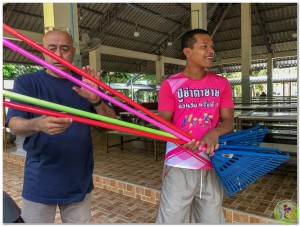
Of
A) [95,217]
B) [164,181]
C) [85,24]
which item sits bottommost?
[95,217]

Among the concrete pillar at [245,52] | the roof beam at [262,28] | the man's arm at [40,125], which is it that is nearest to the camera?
the man's arm at [40,125]

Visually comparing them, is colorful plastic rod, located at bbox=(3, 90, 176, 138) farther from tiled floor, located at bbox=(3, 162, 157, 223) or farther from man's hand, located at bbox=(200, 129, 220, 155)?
tiled floor, located at bbox=(3, 162, 157, 223)

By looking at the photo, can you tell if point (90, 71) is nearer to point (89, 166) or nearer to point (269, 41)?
point (89, 166)

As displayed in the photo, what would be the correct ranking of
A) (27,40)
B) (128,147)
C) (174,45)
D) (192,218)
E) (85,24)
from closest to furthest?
1. (27,40)
2. (192,218)
3. (128,147)
4. (85,24)
5. (174,45)

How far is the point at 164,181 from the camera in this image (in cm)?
156

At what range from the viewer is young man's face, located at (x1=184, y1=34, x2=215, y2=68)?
1508mm

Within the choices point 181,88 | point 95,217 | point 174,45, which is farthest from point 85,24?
point 181,88

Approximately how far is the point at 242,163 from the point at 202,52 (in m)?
0.65

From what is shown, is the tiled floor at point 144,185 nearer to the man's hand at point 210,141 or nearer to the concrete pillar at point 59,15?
the man's hand at point 210,141

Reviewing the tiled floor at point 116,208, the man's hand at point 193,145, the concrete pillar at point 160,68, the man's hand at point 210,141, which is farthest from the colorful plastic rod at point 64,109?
the concrete pillar at point 160,68

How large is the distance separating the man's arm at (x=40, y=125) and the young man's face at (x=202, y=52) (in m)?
0.87

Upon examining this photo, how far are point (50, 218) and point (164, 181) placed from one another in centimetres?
65

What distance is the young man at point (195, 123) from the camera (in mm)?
1476

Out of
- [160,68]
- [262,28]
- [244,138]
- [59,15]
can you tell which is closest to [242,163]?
[244,138]
